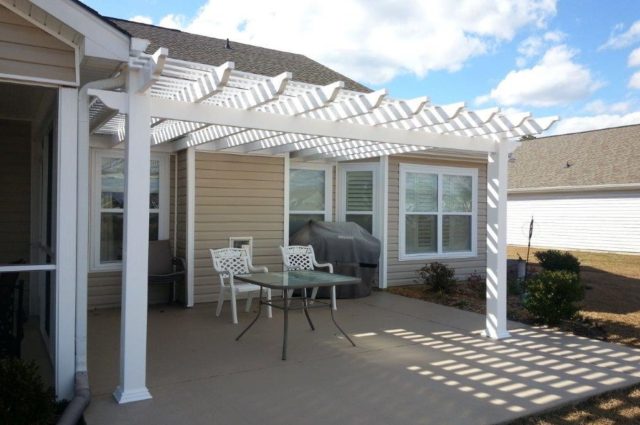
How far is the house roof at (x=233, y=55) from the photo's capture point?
801 centimetres

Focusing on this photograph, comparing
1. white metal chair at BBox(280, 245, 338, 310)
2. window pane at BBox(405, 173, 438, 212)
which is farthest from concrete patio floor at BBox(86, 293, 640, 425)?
window pane at BBox(405, 173, 438, 212)

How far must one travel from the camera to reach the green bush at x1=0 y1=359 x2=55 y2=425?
2911mm

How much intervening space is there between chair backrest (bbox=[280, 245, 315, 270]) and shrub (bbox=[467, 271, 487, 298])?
3010 mm

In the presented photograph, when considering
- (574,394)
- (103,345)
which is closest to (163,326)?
(103,345)

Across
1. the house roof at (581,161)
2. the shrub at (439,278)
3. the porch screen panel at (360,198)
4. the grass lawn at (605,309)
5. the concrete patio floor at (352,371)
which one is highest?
the house roof at (581,161)

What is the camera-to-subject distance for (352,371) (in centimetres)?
444

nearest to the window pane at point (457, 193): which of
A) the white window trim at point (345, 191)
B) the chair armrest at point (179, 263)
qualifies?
the white window trim at point (345, 191)

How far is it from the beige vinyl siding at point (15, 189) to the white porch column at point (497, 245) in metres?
5.81

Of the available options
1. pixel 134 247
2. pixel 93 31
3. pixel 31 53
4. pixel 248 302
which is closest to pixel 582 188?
pixel 248 302

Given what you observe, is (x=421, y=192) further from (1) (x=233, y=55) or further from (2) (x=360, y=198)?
(1) (x=233, y=55)

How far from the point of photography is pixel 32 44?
356cm

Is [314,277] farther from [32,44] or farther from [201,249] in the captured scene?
[32,44]

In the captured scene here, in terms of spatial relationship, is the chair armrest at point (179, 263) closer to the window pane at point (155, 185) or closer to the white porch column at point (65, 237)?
the window pane at point (155, 185)

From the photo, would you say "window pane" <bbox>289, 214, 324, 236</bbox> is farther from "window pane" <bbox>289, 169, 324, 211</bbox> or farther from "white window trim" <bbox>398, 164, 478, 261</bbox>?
"white window trim" <bbox>398, 164, 478, 261</bbox>
